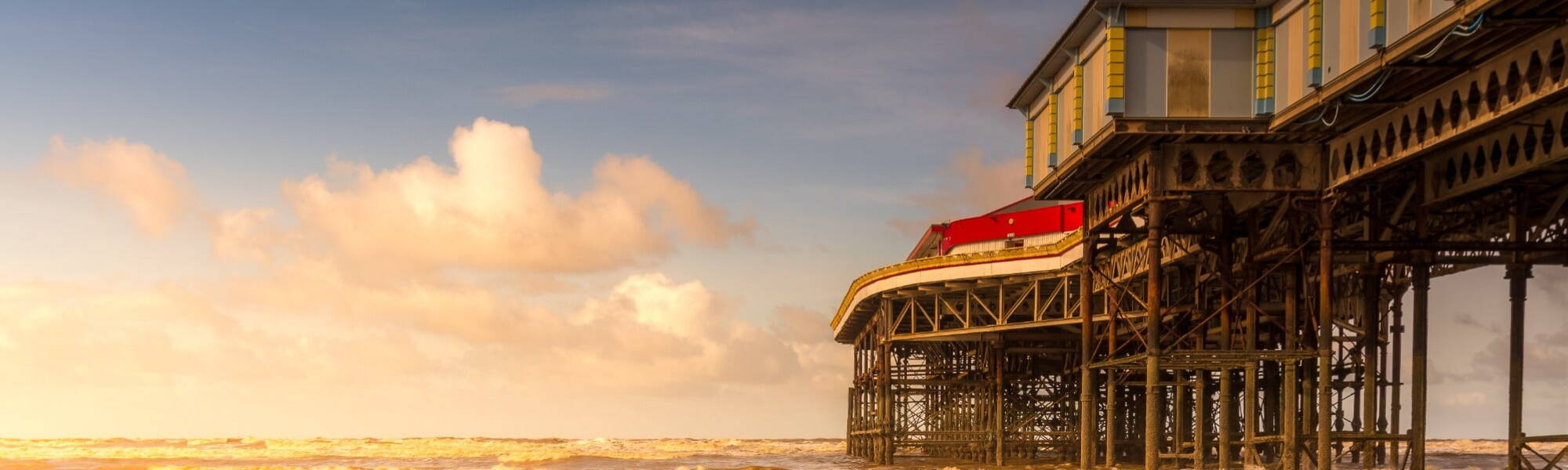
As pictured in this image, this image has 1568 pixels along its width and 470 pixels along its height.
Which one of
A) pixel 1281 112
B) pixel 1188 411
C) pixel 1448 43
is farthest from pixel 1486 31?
pixel 1188 411

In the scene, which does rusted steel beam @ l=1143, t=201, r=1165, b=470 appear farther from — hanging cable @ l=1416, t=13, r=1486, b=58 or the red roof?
the red roof

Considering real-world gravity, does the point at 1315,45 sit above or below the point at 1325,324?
above

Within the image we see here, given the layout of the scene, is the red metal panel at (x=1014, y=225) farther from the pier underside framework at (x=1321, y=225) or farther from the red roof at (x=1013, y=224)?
the pier underside framework at (x=1321, y=225)

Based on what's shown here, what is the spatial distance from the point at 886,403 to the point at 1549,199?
31448 millimetres

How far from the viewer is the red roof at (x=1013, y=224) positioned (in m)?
65.0

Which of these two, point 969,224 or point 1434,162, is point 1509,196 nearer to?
point 1434,162

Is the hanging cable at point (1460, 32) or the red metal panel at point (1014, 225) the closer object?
the hanging cable at point (1460, 32)

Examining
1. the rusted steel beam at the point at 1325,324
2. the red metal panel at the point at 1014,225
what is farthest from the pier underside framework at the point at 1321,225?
the red metal panel at the point at 1014,225

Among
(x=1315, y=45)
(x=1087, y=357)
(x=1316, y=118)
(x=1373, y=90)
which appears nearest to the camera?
(x=1373, y=90)

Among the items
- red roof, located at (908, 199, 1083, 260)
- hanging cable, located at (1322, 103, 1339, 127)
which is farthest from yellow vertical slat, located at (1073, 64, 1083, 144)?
red roof, located at (908, 199, 1083, 260)

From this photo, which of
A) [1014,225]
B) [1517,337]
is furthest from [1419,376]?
[1014,225]

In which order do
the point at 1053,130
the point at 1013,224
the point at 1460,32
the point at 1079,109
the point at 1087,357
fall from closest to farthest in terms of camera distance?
the point at 1460,32, the point at 1079,109, the point at 1087,357, the point at 1053,130, the point at 1013,224

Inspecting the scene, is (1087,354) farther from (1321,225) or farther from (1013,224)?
(1013,224)

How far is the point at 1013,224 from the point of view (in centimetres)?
6925
